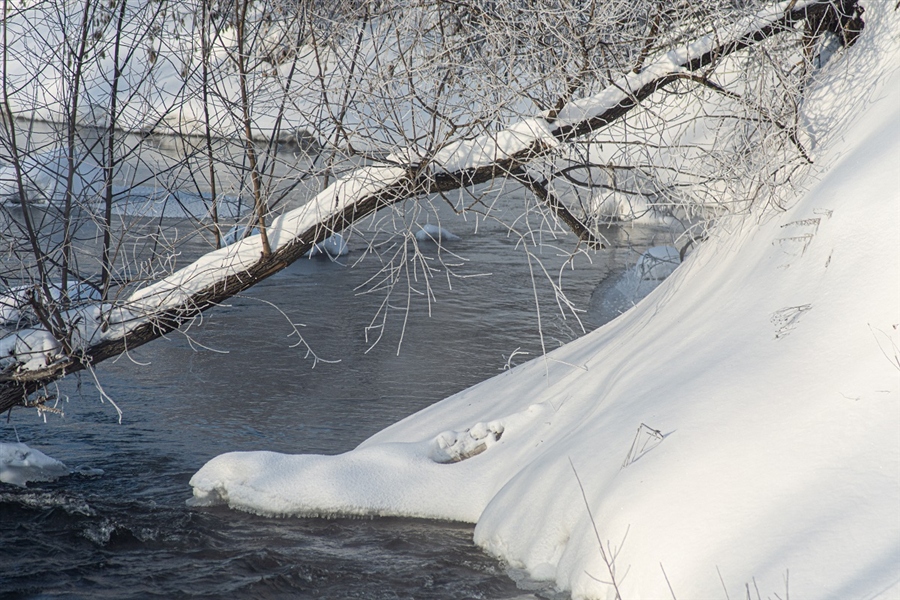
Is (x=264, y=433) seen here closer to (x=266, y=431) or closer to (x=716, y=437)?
(x=266, y=431)

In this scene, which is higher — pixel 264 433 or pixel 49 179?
pixel 49 179

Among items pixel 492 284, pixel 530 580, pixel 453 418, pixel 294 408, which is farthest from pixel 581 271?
pixel 530 580

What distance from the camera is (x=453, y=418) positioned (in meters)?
6.17

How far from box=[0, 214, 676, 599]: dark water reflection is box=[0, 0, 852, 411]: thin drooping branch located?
38 cm

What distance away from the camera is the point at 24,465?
6.12m

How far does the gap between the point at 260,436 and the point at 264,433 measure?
0.30 feet

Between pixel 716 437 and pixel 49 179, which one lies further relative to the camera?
pixel 49 179

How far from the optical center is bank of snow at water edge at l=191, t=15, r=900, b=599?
3.34 meters

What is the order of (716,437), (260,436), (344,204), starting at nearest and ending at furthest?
(716,437) → (344,204) → (260,436)

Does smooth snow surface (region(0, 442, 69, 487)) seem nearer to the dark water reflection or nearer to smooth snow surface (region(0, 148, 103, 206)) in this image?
the dark water reflection

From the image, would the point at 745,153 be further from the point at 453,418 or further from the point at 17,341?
the point at 17,341

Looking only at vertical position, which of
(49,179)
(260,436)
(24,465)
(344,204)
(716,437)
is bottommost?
(716,437)

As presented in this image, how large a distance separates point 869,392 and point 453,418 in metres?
3.10

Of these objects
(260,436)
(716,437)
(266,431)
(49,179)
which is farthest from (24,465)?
(716,437)
